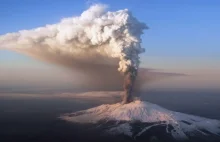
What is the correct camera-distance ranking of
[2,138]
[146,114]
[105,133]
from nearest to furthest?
[2,138] → [105,133] → [146,114]

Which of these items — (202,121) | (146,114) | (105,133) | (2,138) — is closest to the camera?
(2,138)

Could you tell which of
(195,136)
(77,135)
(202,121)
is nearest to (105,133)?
(77,135)

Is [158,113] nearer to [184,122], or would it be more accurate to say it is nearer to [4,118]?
[184,122]

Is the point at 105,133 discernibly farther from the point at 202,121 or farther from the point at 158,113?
the point at 202,121

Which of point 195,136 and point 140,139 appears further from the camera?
point 195,136

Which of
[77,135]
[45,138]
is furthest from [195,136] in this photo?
[45,138]

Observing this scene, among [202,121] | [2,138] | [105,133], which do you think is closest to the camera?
[2,138]
